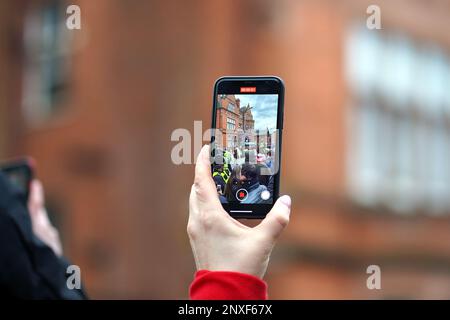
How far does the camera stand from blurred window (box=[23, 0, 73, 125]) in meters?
11.5

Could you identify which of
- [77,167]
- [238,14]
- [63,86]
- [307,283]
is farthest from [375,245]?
[63,86]

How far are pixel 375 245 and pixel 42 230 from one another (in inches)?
311

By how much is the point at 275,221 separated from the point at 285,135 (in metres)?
7.32

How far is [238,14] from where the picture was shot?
9500 millimetres

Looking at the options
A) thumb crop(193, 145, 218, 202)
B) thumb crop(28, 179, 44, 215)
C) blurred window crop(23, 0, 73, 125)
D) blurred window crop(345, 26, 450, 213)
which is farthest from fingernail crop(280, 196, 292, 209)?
blurred window crop(23, 0, 73, 125)

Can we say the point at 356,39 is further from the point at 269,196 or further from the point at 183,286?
the point at 269,196

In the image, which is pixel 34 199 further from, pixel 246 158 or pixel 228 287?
pixel 228 287

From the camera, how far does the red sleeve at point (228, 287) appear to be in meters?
1.18

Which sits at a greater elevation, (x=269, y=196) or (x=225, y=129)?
(x=225, y=129)

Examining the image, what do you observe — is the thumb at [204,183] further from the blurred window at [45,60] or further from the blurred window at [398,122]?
the blurred window at [45,60]

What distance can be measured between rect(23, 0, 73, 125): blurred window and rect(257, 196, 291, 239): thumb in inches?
408

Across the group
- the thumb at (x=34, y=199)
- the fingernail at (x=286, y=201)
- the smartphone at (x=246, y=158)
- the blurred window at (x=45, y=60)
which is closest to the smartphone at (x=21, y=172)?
the thumb at (x=34, y=199)

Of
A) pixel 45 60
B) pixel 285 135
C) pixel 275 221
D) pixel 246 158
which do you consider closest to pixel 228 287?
pixel 275 221

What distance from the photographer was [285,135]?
8.49 m
